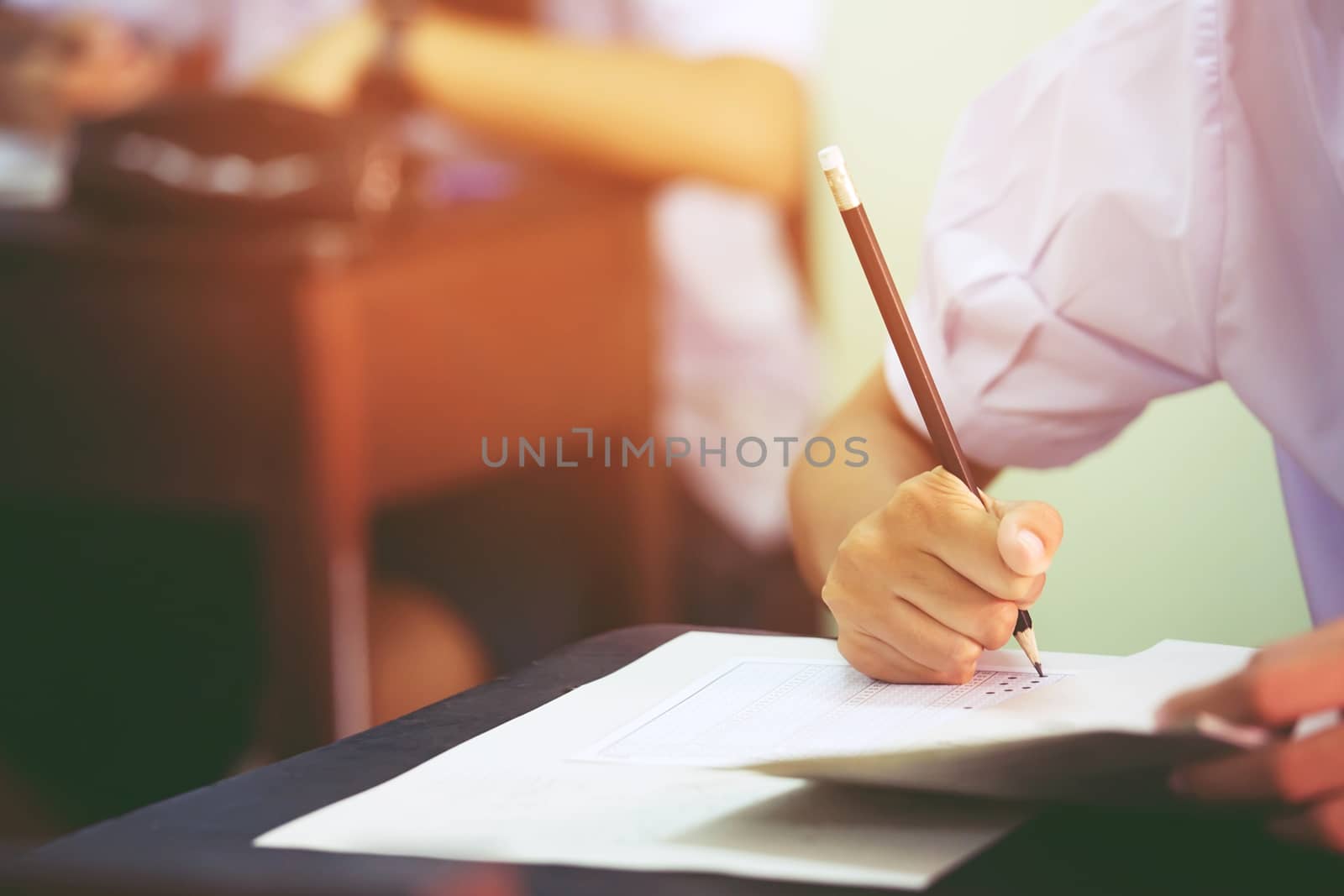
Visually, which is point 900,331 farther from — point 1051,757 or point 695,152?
point 695,152

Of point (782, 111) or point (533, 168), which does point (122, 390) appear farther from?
point (782, 111)

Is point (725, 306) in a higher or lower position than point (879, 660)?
higher

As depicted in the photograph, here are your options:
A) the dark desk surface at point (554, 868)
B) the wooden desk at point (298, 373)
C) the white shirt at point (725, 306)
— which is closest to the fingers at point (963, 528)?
the dark desk surface at point (554, 868)

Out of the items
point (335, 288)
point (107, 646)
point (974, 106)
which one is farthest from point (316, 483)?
point (974, 106)

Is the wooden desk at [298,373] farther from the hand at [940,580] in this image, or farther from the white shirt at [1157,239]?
the hand at [940,580]

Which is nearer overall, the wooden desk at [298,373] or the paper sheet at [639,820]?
the paper sheet at [639,820]

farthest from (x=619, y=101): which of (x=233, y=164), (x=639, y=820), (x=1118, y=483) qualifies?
(x=639, y=820)

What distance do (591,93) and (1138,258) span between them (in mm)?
1013

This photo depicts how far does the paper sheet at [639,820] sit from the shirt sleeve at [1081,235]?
0.25m

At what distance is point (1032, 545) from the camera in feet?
1.33

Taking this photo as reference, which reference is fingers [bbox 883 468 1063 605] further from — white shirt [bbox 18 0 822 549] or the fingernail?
white shirt [bbox 18 0 822 549]

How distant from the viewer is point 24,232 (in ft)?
4.36

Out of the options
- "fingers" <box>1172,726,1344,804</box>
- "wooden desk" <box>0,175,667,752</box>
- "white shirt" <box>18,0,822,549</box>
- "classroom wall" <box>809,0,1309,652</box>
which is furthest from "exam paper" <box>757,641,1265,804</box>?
"white shirt" <box>18,0,822,549</box>

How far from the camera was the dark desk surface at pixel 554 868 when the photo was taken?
0.29 metres
